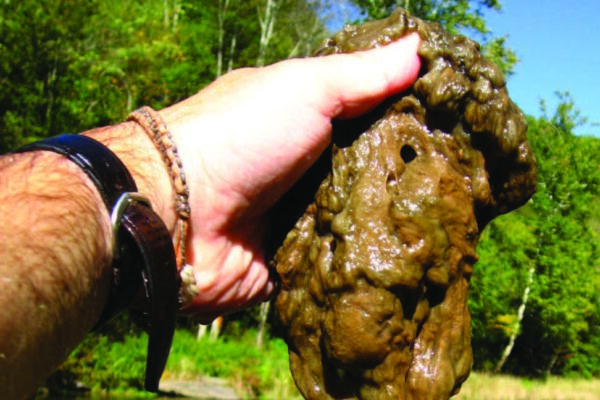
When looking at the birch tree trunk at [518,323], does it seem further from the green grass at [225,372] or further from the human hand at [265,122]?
the human hand at [265,122]

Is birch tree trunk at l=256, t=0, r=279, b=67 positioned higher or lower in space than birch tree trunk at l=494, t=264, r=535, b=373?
higher

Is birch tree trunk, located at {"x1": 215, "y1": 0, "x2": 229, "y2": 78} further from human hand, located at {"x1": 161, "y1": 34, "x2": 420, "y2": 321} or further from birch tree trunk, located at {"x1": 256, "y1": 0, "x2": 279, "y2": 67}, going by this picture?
human hand, located at {"x1": 161, "y1": 34, "x2": 420, "y2": 321}

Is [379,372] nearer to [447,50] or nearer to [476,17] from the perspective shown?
[447,50]

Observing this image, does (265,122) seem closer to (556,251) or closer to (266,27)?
(556,251)

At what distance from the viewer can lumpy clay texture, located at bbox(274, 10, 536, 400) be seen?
2602 mm

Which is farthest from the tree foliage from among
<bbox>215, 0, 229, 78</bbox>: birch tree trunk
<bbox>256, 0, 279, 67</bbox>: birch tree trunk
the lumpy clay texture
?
the lumpy clay texture

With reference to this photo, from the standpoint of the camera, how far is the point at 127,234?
2.07 metres

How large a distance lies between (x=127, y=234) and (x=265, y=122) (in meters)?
0.87

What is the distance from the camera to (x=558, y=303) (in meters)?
25.8

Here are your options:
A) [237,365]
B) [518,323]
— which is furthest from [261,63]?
[518,323]

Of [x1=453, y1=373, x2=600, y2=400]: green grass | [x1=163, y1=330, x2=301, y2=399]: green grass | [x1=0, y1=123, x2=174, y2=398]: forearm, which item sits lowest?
[x1=163, y1=330, x2=301, y2=399]: green grass

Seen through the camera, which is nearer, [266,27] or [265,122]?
[265,122]

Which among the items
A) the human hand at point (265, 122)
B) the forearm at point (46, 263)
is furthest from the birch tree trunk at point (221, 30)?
the forearm at point (46, 263)

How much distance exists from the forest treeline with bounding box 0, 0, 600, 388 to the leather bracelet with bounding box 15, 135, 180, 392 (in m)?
17.8
